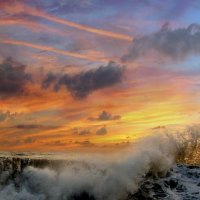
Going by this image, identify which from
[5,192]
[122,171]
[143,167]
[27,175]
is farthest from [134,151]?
[5,192]

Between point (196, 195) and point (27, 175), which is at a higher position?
point (27, 175)

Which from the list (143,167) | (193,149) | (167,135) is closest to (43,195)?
(143,167)

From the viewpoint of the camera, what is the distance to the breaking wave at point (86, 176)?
32.2m

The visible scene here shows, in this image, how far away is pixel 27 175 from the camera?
34500 mm

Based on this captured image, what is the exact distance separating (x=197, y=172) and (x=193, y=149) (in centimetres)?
1454

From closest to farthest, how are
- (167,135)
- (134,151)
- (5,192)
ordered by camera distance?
1. (5,192)
2. (134,151)
3. (167,135)

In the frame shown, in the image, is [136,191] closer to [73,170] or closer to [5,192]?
[73,170]

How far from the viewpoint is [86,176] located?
36.0 metres

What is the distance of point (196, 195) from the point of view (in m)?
35.9

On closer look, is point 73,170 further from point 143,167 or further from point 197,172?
point 197,172

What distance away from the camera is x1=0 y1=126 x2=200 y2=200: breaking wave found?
32.2m

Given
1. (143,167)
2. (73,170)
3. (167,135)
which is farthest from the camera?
(167,135)

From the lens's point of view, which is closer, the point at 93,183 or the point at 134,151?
the point at 93,183

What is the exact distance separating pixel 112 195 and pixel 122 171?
14.4ft
